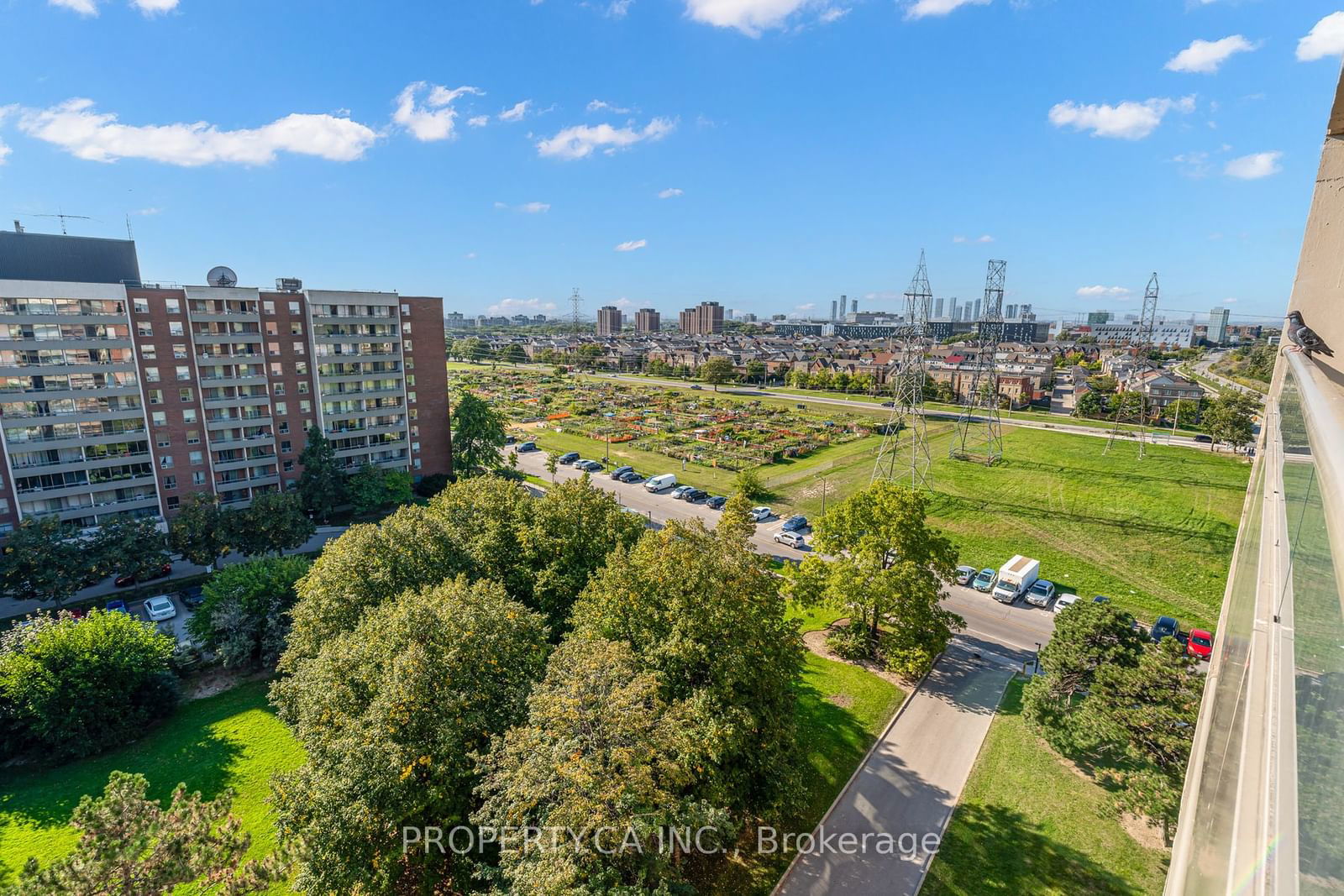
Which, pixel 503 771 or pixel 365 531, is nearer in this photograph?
pixel 503 771

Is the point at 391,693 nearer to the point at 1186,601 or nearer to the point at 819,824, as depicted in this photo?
the point at 819,824

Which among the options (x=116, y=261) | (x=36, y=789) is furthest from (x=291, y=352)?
(x=36, y=789)

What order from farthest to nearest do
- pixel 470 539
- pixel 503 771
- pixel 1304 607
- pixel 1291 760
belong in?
1. pixel 470 539
2. pixel 503 771
3. pixel 1304 607
4. pixel 1291 760

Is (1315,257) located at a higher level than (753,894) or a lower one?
higher

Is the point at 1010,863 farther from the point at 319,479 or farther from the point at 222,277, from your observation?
the point at 222,277

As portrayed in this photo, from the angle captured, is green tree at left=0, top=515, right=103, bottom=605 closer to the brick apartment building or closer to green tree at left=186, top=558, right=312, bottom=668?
the brick apartment building

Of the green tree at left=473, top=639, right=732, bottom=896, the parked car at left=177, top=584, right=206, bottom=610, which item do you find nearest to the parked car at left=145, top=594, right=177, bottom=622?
the parked car at left=177, top=584, right=206, bottom=610

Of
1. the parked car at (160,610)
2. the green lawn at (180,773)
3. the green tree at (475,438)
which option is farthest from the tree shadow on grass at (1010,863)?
the green tree at (475,438)

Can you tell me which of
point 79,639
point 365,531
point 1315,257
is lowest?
point 79,639

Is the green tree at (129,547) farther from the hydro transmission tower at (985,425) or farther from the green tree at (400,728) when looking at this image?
the hydro transmission tower at (985,425)
